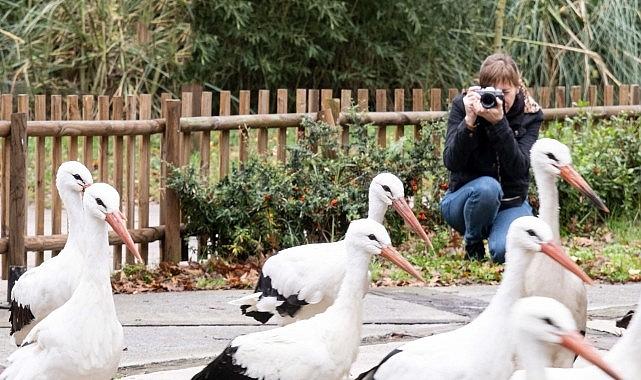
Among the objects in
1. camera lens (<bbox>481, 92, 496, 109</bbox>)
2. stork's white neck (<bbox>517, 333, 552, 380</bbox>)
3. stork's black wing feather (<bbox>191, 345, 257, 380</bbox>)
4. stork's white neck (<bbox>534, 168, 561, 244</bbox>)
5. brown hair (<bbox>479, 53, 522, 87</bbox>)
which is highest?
brown hair (<bbox>479, 53, 522, 87</bbox>)

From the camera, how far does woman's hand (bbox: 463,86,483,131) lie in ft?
29.3

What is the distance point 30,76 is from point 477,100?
8.61 meters

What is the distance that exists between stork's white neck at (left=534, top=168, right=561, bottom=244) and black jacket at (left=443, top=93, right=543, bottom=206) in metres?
2.19

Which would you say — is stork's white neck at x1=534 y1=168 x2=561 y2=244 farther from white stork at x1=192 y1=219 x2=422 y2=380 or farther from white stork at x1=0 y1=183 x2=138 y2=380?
white stork at x1=0 y1=183 x2=138 y2=380

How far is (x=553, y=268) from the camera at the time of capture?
20.7 feet

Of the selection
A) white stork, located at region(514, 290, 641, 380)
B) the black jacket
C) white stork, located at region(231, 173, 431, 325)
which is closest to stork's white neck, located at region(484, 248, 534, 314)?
white stork, located at region(514, 290, 641, 380)

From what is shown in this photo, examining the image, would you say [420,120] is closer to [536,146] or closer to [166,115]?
[166,115]

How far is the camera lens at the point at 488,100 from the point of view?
888 cm

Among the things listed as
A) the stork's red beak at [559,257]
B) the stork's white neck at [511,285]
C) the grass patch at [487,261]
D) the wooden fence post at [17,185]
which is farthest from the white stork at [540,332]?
the wooden fence post at [17,185]

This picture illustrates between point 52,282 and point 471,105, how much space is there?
10.6ft

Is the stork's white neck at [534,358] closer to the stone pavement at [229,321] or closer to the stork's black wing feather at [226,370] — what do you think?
the stork's black wing feather at [226,370]

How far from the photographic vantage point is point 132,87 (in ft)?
52.8

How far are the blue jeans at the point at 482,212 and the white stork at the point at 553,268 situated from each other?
246 centimetres

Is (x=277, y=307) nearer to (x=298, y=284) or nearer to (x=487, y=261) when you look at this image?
(x=298, y=284)
